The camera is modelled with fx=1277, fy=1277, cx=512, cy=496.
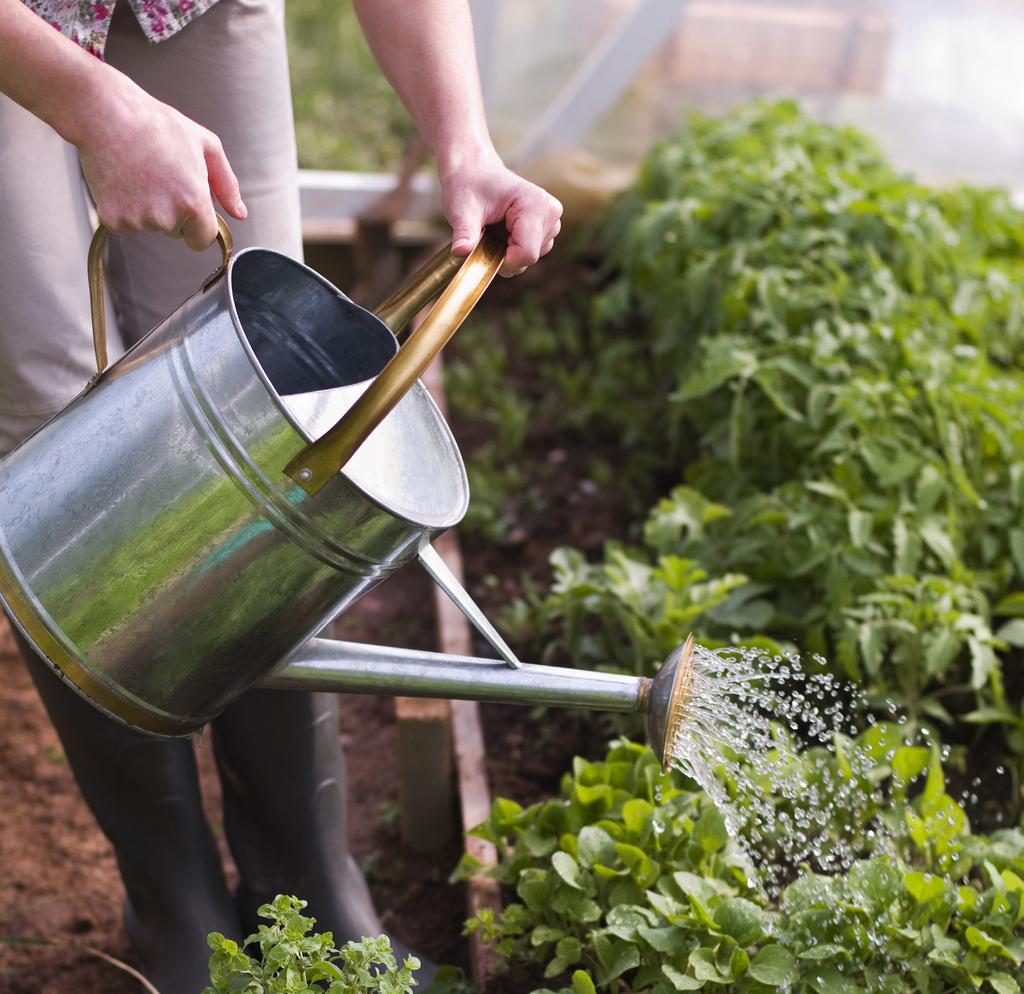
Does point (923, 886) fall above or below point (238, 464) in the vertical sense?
below

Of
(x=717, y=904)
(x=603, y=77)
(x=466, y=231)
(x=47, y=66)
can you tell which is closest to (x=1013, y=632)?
(x=717, y=904)

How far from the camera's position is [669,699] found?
47.1 inches

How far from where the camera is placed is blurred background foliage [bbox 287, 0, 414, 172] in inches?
188

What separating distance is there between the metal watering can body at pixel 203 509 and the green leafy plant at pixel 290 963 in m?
0.21

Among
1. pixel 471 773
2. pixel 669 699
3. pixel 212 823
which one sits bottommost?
pixel 212 823

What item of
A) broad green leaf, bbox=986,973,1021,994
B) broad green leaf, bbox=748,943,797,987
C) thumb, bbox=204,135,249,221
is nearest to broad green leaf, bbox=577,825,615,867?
broad green leaf, bbox=748,943,797,987

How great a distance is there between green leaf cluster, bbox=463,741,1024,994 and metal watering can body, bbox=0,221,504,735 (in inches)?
20.9

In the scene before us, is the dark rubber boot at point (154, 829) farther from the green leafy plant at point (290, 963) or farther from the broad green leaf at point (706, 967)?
the broad green leaf at point (706, 967)

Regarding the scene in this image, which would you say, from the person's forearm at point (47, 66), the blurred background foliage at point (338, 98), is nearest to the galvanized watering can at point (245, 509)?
the person's forearm at point (47, 66)

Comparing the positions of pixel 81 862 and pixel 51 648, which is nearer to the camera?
pixel 51 648

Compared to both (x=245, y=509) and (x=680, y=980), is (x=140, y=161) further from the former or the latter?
(x=680, y=980)

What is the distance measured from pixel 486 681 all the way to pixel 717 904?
Result: 439 millimetres

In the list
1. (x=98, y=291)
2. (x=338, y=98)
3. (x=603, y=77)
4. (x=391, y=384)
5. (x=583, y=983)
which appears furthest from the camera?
(x=338, y=98)

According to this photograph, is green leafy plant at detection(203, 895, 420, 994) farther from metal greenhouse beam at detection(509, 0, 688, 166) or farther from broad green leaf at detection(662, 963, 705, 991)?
metal greenhouse beam at detection(509, 0, 688, 166)
